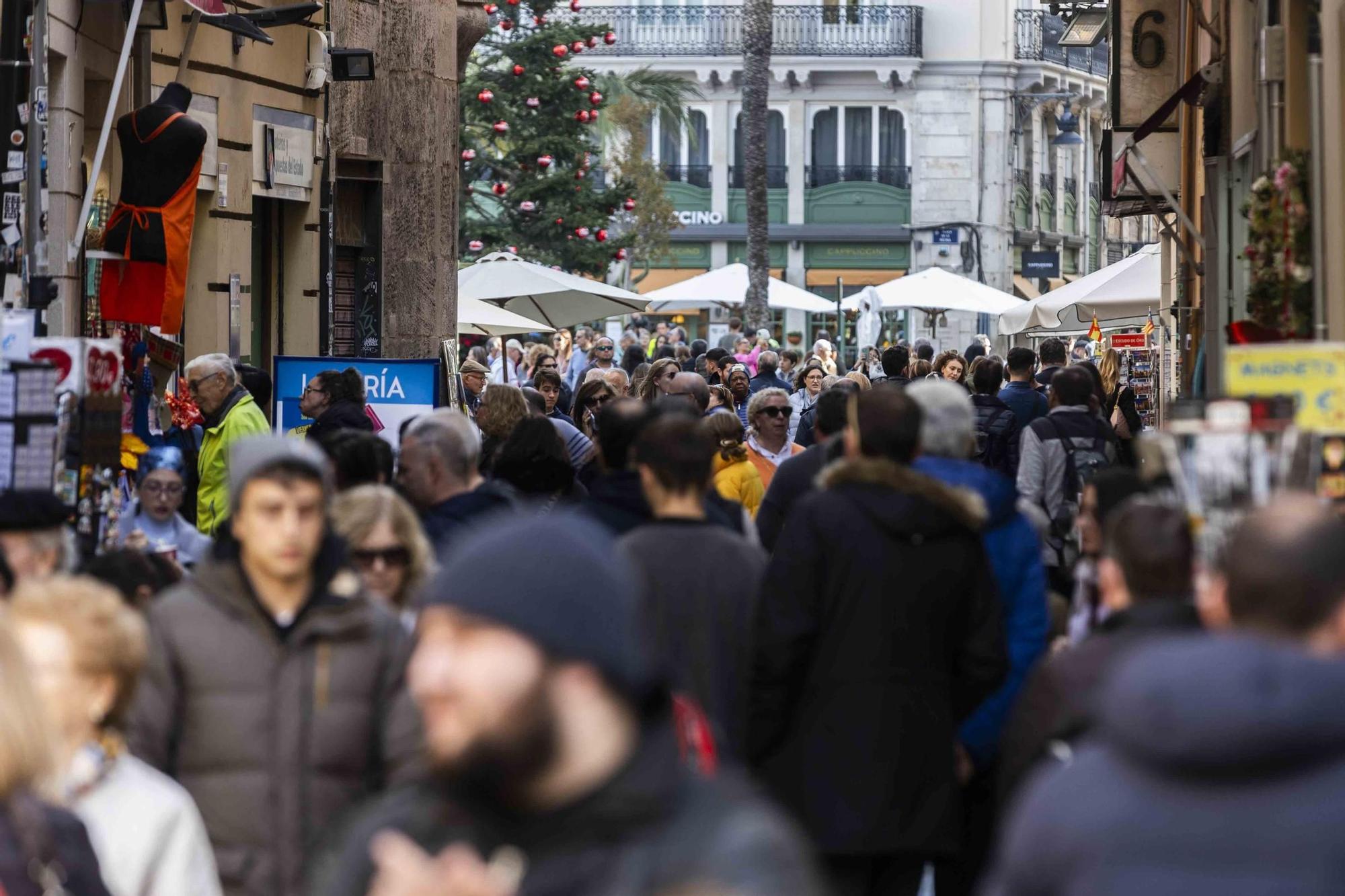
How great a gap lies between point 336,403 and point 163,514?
3.35m

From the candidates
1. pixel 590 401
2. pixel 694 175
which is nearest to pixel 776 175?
pixel 694 175

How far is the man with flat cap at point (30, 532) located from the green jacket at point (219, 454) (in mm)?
5074

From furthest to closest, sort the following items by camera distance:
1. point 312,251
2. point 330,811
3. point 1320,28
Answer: point 312,251
point 1320,28
point 330,811

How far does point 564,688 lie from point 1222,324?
1240 cm

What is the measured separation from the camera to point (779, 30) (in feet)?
194

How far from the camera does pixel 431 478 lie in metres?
7.27

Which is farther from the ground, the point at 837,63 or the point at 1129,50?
the point at 837,63

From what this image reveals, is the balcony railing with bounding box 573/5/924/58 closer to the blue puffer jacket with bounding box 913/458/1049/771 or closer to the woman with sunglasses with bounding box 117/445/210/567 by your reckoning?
the woman with sunglasses with bounding box 117/445/210/567

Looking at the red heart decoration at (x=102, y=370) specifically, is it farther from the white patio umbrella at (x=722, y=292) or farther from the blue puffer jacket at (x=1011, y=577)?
the white patio umbrella at (x=722, y=292)

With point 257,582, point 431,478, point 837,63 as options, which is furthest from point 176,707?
Answer: point 837,63

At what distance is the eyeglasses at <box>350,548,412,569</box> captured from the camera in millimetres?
5805

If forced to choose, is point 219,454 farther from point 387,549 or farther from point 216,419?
point 387,549

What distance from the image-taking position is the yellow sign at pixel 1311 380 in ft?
18.8

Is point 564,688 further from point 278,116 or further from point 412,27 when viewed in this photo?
point 412,27
